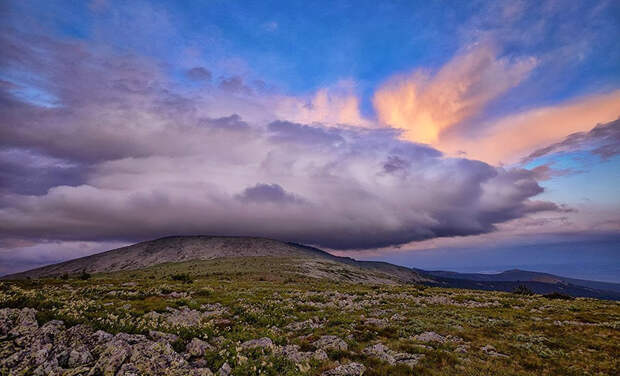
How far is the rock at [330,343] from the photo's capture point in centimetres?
1544

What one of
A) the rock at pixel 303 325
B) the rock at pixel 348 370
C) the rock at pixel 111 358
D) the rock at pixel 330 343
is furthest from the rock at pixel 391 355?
the rock at pixel 111 358

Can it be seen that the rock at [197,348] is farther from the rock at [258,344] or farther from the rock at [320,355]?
the rock at [320,355]

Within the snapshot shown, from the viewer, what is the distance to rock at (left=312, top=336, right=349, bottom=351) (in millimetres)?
15438

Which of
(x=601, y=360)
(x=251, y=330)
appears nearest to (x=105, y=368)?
(x=251, y=330)

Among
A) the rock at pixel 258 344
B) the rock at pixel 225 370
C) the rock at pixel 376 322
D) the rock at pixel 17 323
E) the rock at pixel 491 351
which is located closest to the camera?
the rock at pixel 225 370

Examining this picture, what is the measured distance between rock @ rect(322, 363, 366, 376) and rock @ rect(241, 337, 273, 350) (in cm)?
380

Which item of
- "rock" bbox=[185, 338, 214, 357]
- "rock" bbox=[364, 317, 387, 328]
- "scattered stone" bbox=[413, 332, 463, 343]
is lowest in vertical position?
"rock" bbox=[364, 317, 387, 328]

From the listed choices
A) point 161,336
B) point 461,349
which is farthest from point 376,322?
point 161,336

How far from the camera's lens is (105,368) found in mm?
10461

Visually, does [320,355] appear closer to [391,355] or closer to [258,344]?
[258,344]

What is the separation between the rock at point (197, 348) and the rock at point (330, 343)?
583 centimetres

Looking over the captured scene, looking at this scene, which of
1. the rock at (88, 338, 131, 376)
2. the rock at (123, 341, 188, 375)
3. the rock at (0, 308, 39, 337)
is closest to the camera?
the rock at (88, 338, 131, 376)

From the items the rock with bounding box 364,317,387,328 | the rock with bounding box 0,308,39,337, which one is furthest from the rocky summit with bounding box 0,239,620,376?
the rock with bounding box 364,317,387,328

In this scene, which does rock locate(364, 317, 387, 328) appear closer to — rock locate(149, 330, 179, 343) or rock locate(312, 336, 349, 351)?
rock locate(312, 336, 349, 351)
